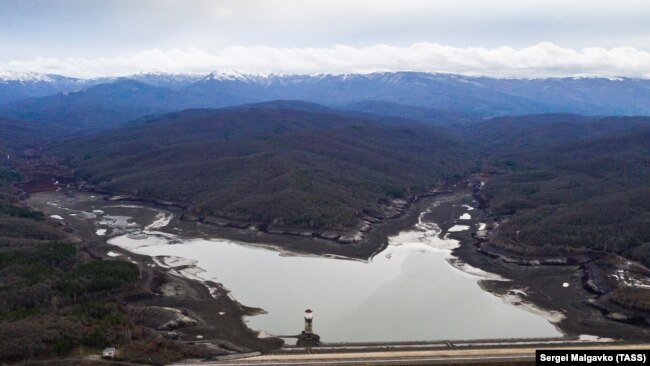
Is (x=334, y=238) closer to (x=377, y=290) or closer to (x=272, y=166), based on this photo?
(x=377, y=290)

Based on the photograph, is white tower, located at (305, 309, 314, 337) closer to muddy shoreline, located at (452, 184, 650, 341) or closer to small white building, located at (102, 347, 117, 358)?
small white building, located at (102, 347, 117, 358)

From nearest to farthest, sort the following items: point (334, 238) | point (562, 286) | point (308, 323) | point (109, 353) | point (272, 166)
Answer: point (109, 353) → point (308, 323) → point (562, 286) → point (334, 238) → point (272, 166)

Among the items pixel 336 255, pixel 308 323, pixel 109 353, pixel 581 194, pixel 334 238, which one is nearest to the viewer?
pixel 109 353

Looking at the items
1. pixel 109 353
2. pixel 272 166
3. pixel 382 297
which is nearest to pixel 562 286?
pixel 382 297

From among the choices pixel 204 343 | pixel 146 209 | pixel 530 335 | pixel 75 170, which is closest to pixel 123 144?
pixel 75 170

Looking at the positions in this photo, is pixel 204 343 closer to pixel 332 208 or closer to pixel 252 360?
pixel 252 360

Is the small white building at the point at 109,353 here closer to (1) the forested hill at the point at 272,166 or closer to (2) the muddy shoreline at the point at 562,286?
(2) the muddy shoreline at the point at 562,286

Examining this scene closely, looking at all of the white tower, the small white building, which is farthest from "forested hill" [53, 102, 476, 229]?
the small white building
